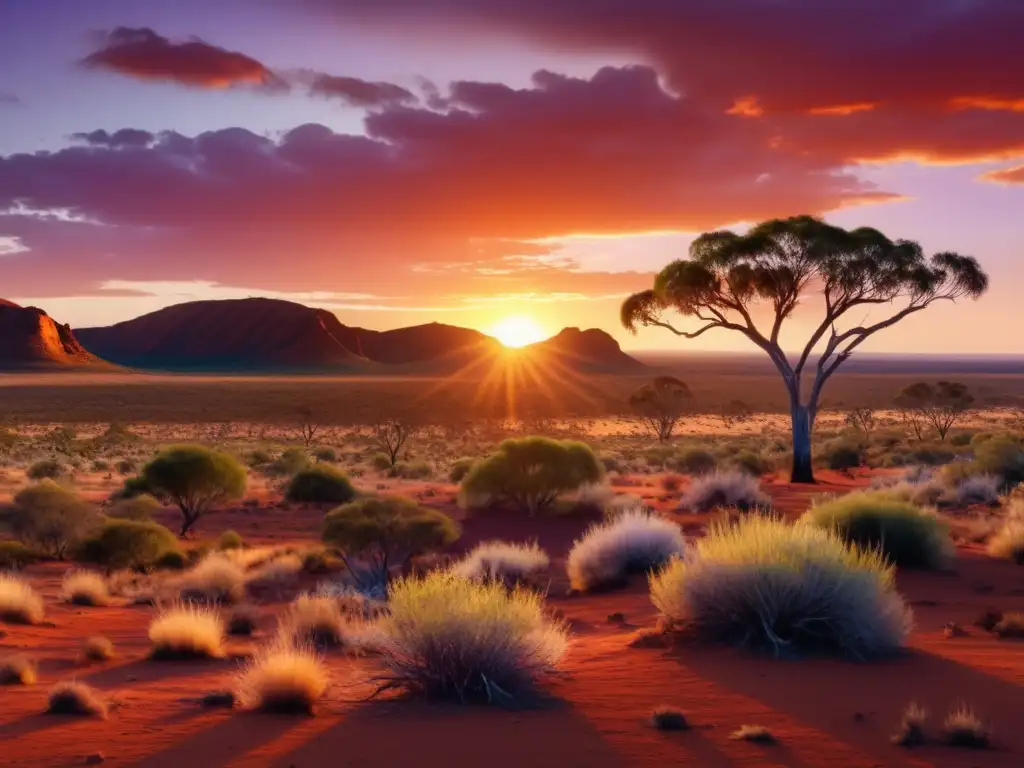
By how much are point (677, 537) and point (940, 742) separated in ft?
34.6

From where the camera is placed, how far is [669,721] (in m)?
7.52

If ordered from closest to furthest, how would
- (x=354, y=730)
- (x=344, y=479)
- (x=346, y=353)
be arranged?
(x=354, y=730)
(x=344, y=479)
(x=346, y=353)

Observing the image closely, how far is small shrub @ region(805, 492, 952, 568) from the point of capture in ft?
53.1

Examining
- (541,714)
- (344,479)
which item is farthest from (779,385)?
(541,714)

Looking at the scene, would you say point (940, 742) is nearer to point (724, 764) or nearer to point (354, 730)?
point (724, 764)

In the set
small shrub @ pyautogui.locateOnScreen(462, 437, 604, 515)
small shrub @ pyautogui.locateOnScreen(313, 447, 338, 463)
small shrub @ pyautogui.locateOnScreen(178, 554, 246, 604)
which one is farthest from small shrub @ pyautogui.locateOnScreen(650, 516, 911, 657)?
small shrub @ pyautogui.locateOnScreen(313, 447, 338, 463)

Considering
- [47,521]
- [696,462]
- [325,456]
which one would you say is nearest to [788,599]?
[47,521]

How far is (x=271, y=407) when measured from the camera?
342ft

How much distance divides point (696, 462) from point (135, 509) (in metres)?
21.1

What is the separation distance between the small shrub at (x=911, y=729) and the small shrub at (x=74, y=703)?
627 cm

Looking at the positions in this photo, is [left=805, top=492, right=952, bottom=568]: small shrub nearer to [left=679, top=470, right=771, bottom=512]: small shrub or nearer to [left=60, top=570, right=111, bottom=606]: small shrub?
[left=679, top=470, right=771, bottom=512]: small shrub

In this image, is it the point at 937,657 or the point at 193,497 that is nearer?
the point at 937,657

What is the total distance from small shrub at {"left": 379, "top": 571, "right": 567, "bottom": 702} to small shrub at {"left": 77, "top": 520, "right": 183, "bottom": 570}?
14.0m

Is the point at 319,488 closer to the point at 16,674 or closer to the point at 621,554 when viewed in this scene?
the point at 621,554
